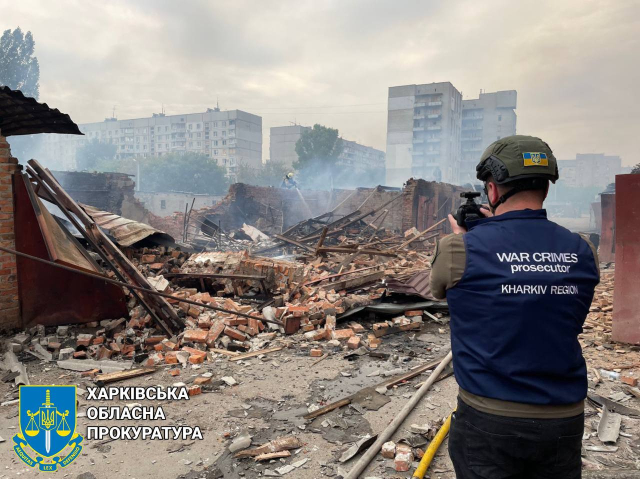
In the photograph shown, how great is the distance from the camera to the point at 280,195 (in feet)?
79.7

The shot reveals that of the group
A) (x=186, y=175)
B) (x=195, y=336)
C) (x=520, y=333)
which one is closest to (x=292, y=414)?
(x=195, y=336)

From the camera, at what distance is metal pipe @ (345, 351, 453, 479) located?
2.80 meters

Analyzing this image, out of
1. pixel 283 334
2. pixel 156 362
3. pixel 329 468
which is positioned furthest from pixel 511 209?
pixel 283 334

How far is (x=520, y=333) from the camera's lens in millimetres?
1410

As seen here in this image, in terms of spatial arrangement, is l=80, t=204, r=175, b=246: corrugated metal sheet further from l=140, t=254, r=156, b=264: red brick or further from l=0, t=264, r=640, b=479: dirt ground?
l=0, t=264, r=640, b=479: dirt ground

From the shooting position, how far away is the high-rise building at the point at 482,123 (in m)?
69.6

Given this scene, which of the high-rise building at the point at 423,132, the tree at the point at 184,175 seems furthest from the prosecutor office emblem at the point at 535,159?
the high-rise building at the point at 423,132

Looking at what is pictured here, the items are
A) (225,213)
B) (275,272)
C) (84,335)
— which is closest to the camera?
(84,335)

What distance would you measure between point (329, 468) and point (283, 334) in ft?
10.4

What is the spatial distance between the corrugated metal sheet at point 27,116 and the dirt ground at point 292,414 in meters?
3.02

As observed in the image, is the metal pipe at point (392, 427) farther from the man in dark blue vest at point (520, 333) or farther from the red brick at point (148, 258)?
the red brick at point (148, 258)

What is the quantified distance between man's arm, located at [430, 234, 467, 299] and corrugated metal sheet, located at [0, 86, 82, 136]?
5156 millimetres

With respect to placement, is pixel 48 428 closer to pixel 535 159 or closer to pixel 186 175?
pixel 535 159

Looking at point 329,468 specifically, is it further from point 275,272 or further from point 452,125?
point 452,125
